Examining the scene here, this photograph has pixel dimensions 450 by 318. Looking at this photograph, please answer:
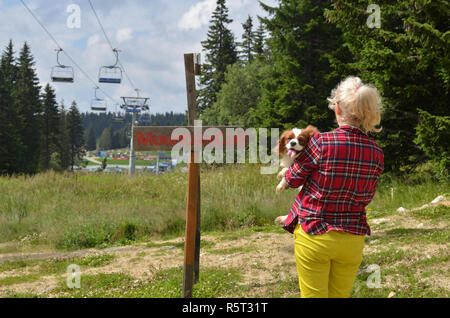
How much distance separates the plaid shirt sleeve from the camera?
2.26m

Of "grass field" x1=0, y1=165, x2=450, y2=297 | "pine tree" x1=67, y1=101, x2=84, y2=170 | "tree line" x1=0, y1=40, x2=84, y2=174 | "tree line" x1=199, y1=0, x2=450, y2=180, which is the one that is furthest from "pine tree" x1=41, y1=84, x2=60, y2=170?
"grass field" x1=0, y1=165, x2=450, y2=297

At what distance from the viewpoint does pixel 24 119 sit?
144 feet

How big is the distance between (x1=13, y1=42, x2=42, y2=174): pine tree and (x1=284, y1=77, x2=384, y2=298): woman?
45.3 metres

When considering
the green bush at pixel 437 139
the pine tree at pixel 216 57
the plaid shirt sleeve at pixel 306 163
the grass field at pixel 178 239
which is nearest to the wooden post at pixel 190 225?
the grass field at pixel 178 239

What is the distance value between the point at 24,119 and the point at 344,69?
4233 cm

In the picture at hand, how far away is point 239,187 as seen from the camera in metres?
10.1

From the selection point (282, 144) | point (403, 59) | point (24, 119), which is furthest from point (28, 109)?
point (282, 144)

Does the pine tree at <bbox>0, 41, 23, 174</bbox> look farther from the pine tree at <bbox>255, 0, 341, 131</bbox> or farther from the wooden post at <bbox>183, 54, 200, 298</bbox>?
the wooden post at <bbox>183, 54, 200, 298</bbox>

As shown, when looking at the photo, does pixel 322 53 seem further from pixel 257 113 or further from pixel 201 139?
pixel 201 139

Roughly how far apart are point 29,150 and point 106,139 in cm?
11057

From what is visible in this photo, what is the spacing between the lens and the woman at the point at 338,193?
222 centimetres

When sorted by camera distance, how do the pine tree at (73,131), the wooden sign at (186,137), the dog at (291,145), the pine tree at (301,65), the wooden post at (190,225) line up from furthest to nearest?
1. the pine tree at (73,131)
2. the pine tree at (301,65)
3. the wooden post at (190,225)
4. the wooden sign at (186,137)
5. the dog at (291,145)

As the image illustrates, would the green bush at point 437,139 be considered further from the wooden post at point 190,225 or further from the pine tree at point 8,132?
the pine tree at point 8,132

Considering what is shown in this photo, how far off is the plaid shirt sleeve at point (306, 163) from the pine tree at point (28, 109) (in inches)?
1780
